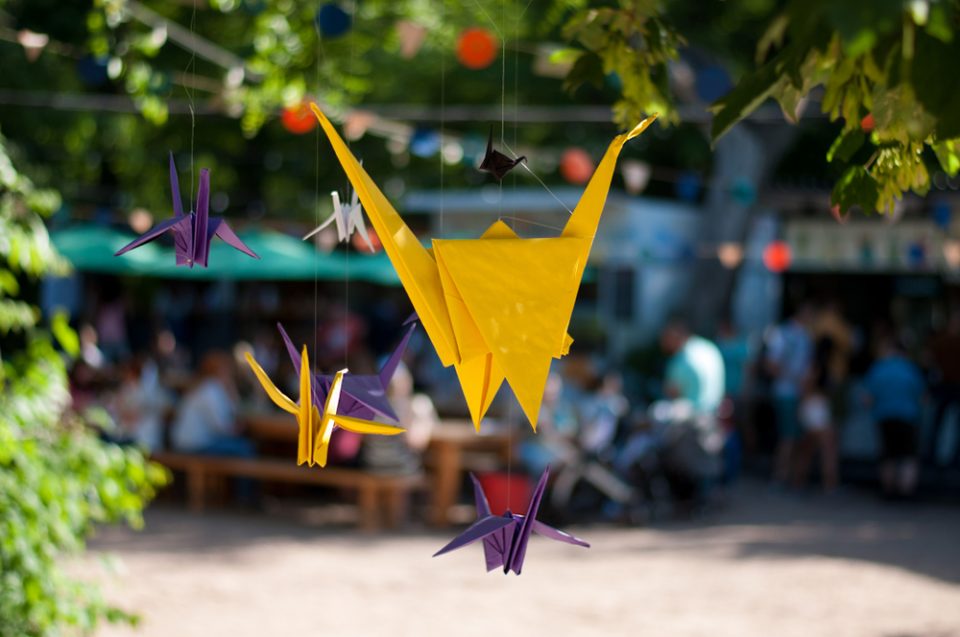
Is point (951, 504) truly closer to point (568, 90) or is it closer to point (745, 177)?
point (745, 177)

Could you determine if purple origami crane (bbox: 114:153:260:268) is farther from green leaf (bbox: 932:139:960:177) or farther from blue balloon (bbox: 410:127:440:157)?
blue balloon (bbox: 410:127:440:157)

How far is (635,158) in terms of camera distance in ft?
→ 76.0

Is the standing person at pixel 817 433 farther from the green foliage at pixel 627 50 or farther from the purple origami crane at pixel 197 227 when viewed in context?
the purple origami crane at pixel 197 227

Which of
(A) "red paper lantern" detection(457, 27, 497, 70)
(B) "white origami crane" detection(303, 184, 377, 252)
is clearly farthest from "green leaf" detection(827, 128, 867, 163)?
(A) "red paper lantern" detection(457, 27, 497, 70)


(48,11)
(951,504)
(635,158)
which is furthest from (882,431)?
(635,158)

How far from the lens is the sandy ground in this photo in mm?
6766

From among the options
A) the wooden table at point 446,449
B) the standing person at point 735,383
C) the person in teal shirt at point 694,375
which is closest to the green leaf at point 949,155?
the wooden table at point 446,449

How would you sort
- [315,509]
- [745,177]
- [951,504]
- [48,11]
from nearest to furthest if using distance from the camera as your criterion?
[48,11], [315,509], [951,504], [745,177]

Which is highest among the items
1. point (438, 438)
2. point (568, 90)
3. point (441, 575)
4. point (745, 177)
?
point (745, 177)

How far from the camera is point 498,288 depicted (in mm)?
2326

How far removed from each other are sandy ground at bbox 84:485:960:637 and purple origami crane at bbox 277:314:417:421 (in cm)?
245

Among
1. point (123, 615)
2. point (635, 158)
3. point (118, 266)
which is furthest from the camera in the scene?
point (635, 158)

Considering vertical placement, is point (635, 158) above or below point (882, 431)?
above

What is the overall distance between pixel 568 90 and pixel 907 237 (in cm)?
1142
